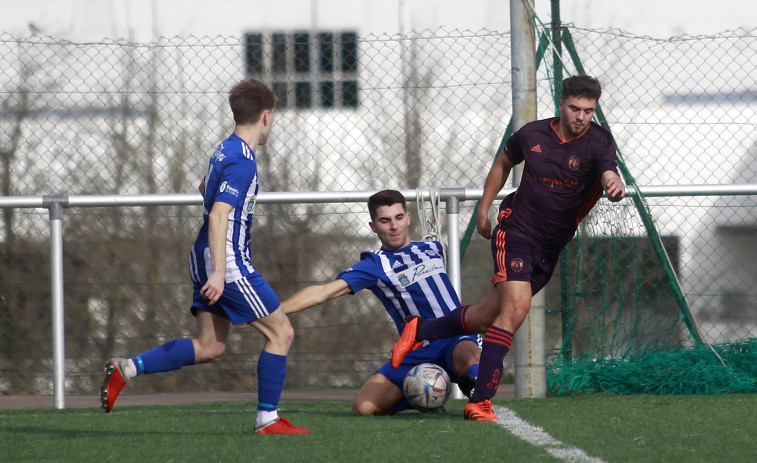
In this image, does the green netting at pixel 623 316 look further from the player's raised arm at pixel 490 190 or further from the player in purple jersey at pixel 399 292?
the player's raised arm at pixel 490 190

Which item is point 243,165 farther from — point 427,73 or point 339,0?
point 339,0

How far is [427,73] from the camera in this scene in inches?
378

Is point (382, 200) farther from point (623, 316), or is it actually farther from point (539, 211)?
point (623, 316)

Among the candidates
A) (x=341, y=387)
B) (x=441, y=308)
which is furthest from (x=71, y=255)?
(x=441, y=308)

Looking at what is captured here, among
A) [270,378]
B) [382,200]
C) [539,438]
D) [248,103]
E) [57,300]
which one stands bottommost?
[539,438]

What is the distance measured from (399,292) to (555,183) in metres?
1.22

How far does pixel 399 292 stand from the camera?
19.5 feet

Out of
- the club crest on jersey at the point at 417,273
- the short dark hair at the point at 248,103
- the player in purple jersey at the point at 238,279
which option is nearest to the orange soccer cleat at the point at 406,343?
the club crest on jersey at the point at 417,273

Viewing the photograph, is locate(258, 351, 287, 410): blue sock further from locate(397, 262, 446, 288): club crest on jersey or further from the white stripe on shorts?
locate(397, 262, 446, 288): club crest on jersey

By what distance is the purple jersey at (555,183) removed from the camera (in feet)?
16.7

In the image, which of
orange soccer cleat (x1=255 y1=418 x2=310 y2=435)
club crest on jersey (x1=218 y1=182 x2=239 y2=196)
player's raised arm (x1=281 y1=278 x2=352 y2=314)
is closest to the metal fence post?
player's raised arm (x1=281 y1=278 x2=352 y2=314)

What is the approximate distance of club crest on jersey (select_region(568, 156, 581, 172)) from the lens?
5.09 m

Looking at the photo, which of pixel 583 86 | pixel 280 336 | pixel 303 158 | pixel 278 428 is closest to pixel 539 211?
pixel 583 86

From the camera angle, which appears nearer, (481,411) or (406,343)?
(481,411)
